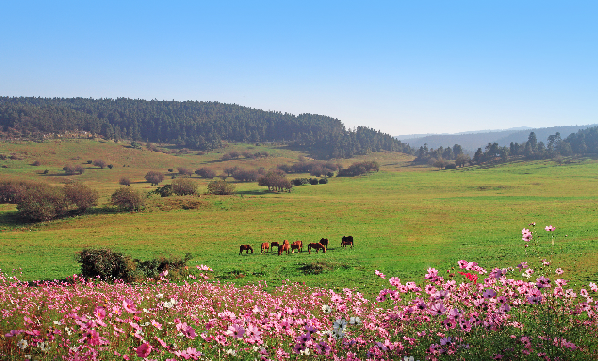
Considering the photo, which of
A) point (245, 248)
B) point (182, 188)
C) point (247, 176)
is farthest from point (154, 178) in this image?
point (245, 248)

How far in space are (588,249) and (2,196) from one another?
A: 8576 centimetres

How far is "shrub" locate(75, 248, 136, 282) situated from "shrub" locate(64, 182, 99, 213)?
44.4 m

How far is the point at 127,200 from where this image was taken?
2434 inches

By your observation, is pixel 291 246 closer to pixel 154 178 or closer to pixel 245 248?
pixel 245 248

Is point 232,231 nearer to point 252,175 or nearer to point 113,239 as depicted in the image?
point 113,239

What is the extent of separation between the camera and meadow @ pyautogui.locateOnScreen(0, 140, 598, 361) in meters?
5.82

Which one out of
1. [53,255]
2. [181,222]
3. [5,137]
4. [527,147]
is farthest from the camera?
[5,137]

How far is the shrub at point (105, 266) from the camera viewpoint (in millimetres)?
21031

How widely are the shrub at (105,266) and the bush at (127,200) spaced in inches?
1694

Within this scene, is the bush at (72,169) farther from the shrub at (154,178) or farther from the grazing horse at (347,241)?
the grazing horse at (347,241)

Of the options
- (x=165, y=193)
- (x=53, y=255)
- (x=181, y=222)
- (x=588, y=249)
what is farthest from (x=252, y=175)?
(x=588, y=249)

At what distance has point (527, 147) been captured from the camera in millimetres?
176125

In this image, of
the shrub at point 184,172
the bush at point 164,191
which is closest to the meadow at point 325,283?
the bush at point 164,191

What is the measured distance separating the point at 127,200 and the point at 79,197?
265 inches
